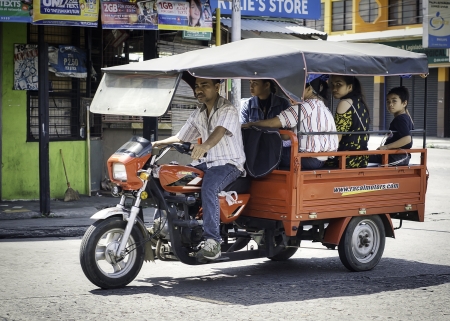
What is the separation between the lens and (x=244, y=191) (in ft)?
25.3

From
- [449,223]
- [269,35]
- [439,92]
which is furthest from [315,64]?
[439,92]

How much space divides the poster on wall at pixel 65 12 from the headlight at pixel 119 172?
451 centimetres

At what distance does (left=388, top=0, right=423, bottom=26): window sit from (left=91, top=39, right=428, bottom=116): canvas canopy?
29.8m

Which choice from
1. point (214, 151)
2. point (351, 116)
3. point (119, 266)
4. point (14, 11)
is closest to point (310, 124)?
point (351, 116)

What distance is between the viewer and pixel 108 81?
291 inches

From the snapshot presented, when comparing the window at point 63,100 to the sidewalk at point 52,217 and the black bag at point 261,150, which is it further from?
the black bag at point 261,150

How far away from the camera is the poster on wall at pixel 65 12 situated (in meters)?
10.8

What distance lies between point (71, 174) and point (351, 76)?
6363 millimetres

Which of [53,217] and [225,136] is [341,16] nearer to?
[53,217]

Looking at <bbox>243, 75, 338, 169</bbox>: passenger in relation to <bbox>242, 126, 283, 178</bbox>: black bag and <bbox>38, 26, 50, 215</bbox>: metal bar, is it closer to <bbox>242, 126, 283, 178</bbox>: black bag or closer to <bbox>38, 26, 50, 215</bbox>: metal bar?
<bbox>242, 126, 283, 178</bbox>: black bag

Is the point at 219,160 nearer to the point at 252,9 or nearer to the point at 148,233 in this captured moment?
the point at 148,233

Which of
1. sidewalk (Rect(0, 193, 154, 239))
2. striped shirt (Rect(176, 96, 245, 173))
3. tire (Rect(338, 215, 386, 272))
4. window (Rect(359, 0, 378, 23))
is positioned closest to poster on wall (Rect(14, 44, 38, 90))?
sidewalk (Rect(0, 193, 154, 239))

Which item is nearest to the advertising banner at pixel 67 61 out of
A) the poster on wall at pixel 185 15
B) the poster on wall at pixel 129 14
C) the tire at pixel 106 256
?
the poster on wall at pixel 129 14


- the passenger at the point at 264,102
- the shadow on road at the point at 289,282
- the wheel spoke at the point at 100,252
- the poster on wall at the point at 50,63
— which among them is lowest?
the shadow on road at the point at 289,282
